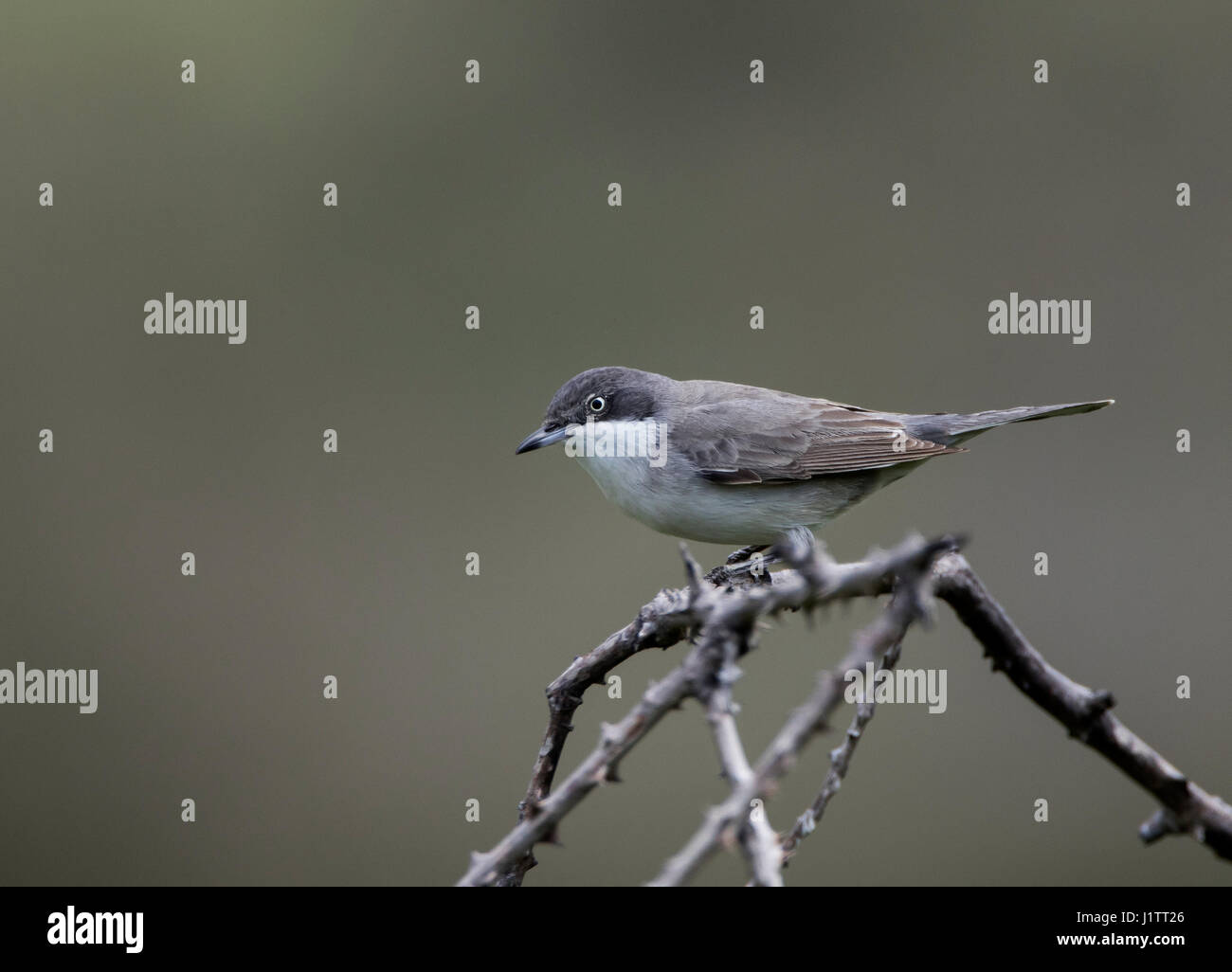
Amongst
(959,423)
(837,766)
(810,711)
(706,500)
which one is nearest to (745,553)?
(706,500)

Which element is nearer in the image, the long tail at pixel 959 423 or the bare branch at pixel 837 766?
the bare branch at pixel 837 766

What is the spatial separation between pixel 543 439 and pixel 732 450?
0.87 metres

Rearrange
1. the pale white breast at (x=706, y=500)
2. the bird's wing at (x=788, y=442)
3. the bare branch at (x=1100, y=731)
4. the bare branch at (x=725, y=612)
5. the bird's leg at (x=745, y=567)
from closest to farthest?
the bare branch at (x=725, y=612), the bare branch at (x=1100, y=731), the bird's leg at (x=745, y=567), the pale white breast at (x=706, y=500), the bird's wing at (x=788, y=442)

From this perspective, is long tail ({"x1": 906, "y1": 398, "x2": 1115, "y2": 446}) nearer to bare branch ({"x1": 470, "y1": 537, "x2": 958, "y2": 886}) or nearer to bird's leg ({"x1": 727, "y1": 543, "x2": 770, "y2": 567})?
bird's leg ({"x1": 727, "y1": 543, "x2": 770, "y2": 567})

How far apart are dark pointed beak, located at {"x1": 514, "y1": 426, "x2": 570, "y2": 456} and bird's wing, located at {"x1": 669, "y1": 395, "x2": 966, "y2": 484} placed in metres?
0.52

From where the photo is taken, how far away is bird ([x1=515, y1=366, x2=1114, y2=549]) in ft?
18.8

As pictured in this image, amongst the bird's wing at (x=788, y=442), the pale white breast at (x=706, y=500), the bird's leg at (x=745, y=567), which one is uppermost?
the bird's wing at (x=788, y=442)

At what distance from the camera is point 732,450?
19.5 feet

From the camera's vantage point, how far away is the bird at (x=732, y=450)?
5.74m

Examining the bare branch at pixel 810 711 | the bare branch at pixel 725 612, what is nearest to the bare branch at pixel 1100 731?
the bare branch at pixel 810 711

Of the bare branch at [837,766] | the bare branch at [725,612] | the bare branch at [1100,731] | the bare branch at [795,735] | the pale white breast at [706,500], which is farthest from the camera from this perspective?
the pale white breast at [706,500]

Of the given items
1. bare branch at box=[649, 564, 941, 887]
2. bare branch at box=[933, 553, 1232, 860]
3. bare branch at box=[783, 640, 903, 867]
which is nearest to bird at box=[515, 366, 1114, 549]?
bare branch at box=[783, 640, 903, 867]

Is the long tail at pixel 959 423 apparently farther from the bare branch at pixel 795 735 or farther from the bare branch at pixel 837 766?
the bare branch at pixel 795 735

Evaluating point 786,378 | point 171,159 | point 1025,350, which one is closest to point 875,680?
point 786,378
